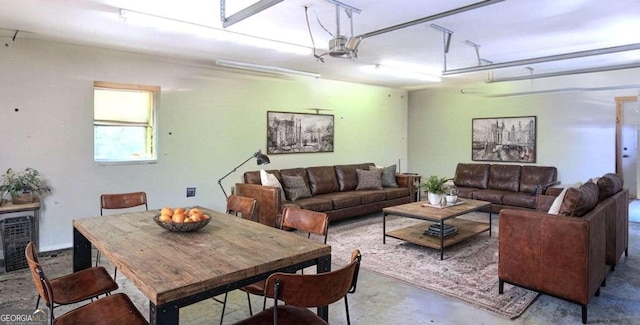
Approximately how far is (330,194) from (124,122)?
308 cm

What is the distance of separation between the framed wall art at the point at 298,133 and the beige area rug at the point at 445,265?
65.1 inches

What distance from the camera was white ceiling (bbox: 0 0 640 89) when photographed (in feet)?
10.2

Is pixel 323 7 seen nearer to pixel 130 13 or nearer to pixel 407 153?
pixel 130 13

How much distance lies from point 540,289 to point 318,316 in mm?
1995

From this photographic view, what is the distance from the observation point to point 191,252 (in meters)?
1.82

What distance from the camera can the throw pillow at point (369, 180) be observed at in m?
6.45

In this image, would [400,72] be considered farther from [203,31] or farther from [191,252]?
[191,252]

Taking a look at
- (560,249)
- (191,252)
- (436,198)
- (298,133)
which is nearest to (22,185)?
(191,252)

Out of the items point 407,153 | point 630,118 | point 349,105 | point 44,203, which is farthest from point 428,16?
point 630,118

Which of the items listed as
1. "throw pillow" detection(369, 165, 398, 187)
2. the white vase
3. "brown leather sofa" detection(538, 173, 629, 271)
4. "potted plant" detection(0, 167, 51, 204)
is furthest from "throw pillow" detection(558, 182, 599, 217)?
"potted plant" detection(0, 167, 51, 204)

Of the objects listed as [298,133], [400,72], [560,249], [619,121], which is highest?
[400,72]

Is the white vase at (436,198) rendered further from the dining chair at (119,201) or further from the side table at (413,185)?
the dining chair at (119,201)

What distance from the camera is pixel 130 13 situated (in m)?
3.11

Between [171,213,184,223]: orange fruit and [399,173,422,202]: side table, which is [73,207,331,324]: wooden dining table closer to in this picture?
[171,213,184,223]: orange fruit
